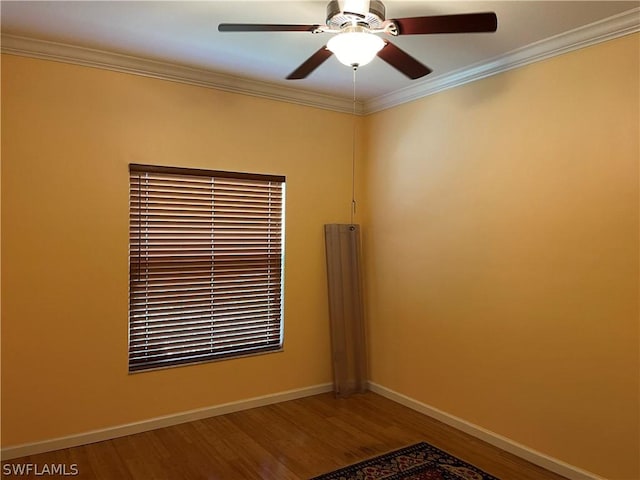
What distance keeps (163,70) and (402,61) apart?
6.00 feet

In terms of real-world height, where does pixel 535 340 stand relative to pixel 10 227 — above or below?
below

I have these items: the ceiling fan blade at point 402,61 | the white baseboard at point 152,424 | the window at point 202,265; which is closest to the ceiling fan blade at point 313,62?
the ceiling fan blade at point 402,61

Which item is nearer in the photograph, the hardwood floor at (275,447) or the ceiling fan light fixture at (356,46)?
the ceiling fan light fixture at (356,46)

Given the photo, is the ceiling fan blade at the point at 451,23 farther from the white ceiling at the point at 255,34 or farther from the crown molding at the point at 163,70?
the crown molding at the point at 163,70

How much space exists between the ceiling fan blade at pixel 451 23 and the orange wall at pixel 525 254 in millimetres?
1141

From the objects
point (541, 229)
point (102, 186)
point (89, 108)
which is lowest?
point (541, 229)

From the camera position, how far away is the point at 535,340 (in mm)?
3115

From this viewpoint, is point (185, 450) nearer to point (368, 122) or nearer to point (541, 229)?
point (541, 229)

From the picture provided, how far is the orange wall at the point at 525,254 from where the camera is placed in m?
2.71

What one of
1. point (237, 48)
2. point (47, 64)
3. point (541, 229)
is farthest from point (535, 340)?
point (47, 64)

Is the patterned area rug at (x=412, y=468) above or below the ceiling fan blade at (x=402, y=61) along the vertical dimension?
below

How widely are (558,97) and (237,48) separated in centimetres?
201

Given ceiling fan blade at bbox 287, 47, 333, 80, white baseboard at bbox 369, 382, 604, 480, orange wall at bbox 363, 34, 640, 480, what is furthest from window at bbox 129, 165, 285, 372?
ceiling fan blade at bbox 287, 47, 333, 80

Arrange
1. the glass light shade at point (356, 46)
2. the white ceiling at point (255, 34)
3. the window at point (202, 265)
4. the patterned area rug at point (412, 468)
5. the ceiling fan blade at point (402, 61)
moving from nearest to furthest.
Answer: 1. the glass light shade at point (356, 46)
2. the ceiling fan blade at point (402, 61)
3. the white ceiling at point (255, 34)
4. the patterned area rug at point (412, 468)
5. the window at point (202, 265)
